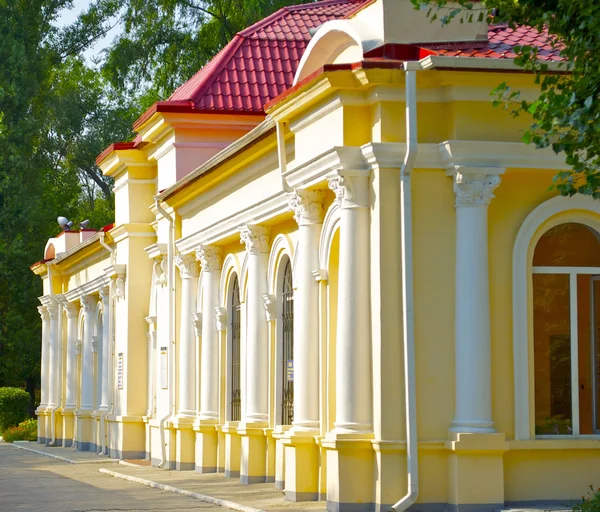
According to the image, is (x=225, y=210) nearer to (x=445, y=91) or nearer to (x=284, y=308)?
(x=284, y=308)

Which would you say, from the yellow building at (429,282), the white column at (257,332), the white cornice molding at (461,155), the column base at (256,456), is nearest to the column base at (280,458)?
the yellow building at (429,282)

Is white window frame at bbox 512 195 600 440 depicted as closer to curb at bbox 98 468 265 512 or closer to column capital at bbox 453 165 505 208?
column capital at bbox 453 165 505 208

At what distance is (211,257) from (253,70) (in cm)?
498

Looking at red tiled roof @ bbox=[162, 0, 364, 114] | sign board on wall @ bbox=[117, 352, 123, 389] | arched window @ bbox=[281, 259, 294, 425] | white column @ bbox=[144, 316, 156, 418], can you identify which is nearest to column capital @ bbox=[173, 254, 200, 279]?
red tiled roof @ bbox=[162, 0, 364, 114]

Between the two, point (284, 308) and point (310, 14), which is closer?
point (284, 308)

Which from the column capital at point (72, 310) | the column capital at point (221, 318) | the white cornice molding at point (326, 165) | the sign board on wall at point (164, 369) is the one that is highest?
the white cornice molding at point (326, 165)

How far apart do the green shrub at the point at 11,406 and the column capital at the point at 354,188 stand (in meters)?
29.0

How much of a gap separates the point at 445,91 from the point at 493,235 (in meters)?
1.63

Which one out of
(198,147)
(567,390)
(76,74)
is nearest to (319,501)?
(567,390)

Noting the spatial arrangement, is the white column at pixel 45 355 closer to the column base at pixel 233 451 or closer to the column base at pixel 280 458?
the column base at pixel 233 451

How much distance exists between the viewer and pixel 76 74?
56.2m

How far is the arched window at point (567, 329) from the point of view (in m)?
14.5

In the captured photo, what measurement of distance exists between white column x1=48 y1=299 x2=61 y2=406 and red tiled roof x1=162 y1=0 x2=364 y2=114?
41.1 feet

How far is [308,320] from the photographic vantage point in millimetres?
15750
